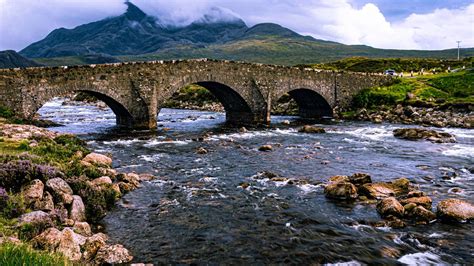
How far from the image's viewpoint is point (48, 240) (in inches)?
353

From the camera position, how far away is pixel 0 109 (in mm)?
25453

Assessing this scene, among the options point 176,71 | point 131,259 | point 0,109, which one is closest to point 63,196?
point 131,259

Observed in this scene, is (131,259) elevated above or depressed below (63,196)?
below

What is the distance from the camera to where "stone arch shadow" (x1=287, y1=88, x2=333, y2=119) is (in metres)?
49.3

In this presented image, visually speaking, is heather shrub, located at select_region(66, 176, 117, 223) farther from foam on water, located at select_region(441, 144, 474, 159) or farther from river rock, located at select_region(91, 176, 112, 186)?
foam on water, located at select_region(441, 144, 474, 159)

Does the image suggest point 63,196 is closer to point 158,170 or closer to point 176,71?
point 158,170

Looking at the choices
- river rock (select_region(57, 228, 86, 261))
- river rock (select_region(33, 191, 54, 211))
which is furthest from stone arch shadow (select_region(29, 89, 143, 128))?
river rock (select_region(57, 228, 86, 261))

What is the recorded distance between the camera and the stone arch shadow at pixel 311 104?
4934 cm

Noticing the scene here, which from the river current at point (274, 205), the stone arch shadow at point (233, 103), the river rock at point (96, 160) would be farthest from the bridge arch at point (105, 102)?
the river rock at point (96, 160)

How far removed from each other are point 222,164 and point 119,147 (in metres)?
8.48

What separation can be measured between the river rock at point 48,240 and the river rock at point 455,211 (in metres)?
12.0

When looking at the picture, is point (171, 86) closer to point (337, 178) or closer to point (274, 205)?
point (337, 178)

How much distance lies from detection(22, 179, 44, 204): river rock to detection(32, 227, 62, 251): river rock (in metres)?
2.11

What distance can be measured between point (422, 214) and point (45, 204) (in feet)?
40.1
